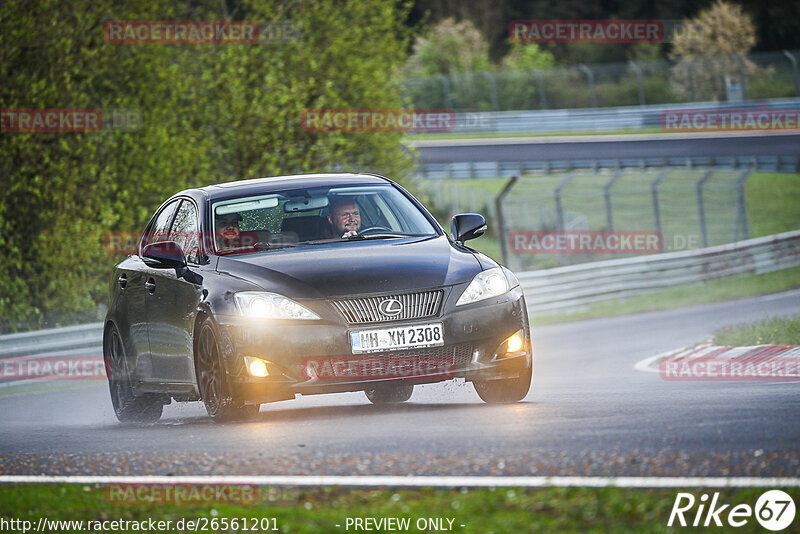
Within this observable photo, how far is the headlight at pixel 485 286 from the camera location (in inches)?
371

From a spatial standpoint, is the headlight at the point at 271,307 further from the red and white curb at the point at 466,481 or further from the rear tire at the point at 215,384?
the red and white curb at the point at 466,481

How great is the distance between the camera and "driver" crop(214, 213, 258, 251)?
10.2 meters

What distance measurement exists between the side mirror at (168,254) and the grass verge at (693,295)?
1675 centimetres

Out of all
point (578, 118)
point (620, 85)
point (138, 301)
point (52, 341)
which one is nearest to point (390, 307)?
point (138, 301)

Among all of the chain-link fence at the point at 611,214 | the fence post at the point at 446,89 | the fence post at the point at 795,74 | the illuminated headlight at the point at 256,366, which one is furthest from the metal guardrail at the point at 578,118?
the illuminated headlight at the point at 256,366

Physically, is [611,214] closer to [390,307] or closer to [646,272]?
[646,272]

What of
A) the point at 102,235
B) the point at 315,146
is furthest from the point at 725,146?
the point at 102,235

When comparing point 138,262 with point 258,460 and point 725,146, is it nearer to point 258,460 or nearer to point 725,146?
point 258,460

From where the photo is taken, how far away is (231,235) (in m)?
10.3

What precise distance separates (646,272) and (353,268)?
2057 centimetres

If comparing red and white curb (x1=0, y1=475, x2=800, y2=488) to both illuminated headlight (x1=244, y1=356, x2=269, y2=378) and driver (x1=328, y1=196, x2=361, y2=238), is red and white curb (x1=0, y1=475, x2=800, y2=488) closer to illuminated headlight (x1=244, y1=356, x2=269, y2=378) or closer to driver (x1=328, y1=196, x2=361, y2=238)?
illuminated headlight (x1=244, y1=356, x2=269, y2=378)

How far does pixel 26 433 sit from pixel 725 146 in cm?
3525

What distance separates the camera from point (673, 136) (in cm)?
4503

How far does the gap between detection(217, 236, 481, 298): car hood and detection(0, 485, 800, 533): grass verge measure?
8.33 ft
